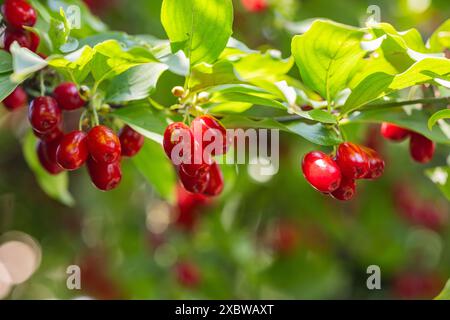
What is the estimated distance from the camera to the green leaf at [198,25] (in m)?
1.31

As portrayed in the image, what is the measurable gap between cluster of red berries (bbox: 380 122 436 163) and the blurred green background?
1.32m

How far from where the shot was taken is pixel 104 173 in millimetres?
1423

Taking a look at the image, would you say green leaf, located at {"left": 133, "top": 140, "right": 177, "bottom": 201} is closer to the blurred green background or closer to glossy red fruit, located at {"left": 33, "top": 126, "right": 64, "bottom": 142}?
glossy red fruit, located at {"left": 33, "top": 126, "right": 64, "bottom": 142}

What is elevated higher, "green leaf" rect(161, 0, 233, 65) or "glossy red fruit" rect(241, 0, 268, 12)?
"glossy red fruit" rect(241, 0, 268, 12)

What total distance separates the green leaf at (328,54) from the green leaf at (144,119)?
0.31 m

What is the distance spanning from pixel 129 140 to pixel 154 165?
0.40 m

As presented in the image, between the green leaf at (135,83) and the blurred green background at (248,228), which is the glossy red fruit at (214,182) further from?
the blurred green background at (248,228)

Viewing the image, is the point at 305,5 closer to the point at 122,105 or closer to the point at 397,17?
the point at 397,17

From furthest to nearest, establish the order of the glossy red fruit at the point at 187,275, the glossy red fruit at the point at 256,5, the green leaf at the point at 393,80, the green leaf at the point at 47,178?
the glossy red fruit at the point at 187,275 < the glossy red fruit at the point at 256,5 < the green leaf at the point at 47,178 < the green leaf at the point at 393,80

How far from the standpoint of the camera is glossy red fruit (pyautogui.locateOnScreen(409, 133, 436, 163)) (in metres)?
1.60

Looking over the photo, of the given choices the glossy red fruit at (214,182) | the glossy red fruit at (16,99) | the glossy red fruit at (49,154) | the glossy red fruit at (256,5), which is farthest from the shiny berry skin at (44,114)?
the glossy red fruit at (256,5)

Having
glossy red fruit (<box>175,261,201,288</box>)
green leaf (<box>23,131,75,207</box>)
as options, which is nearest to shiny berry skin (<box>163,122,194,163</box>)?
green leaf (<box>23,131,75,207</box>)
